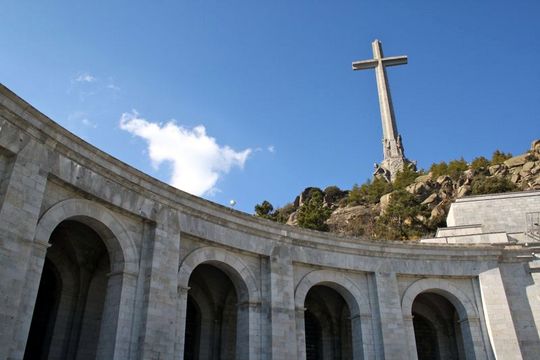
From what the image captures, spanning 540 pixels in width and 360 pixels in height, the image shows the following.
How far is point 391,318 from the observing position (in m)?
21.9

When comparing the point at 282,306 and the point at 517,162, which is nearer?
the point at 282,306

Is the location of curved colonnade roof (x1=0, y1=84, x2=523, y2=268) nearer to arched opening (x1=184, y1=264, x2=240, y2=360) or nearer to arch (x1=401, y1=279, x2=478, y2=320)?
arch (x1=401, y1=279, x2=478, y2=320)

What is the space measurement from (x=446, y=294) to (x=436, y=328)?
10.8 ft

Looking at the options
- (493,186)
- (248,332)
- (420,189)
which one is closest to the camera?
(248,332)

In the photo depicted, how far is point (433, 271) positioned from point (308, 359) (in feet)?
24.8

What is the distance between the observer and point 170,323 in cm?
1650

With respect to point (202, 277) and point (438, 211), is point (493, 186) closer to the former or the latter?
point (438, 211)

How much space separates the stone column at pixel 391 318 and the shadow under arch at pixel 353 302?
2.01 ft

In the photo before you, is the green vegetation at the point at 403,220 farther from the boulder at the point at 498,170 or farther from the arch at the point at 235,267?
the arch at the point at 235,267

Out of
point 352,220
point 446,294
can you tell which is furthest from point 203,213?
point 352,220

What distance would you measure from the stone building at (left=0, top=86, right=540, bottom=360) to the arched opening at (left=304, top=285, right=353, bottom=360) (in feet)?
0.19

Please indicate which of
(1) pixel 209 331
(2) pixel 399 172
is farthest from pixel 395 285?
(2) pixel 399 172

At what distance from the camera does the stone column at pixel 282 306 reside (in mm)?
19062

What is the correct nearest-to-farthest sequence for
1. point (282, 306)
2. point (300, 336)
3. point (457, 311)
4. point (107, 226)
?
point (107, 226)
point (282, 306)
point (300, 336)
point (457, 311)
